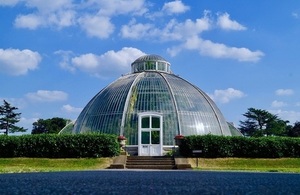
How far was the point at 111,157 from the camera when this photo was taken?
38719mm

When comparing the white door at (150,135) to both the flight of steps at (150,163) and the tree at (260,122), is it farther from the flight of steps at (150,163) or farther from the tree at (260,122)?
the tree at (260,122)

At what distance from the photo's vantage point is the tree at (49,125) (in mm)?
96287

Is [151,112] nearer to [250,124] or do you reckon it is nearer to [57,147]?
[57,147]

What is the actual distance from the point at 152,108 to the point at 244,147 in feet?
37.5

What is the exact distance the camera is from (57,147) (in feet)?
127

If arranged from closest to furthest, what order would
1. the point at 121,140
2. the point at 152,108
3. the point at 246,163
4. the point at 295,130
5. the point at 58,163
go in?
the point at 58,163 → the point at 246,163 → the point at 121,140 → the point at 152,108 → the point at 295,130

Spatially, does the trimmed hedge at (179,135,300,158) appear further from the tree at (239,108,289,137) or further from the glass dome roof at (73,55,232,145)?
the tree at (239,108,289,137)

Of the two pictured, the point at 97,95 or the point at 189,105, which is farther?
the point at 97,95

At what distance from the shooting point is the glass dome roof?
4559cm

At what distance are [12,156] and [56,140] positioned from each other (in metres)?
4.29

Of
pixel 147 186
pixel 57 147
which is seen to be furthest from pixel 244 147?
pixel 147 186

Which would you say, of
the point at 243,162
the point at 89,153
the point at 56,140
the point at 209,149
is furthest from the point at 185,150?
the point at 56,140

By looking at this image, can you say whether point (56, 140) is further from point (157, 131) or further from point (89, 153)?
point (157, 131)

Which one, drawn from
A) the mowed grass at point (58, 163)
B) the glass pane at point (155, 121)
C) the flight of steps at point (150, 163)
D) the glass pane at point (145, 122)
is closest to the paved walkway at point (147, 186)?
the mowed grass at point (58, 163)
